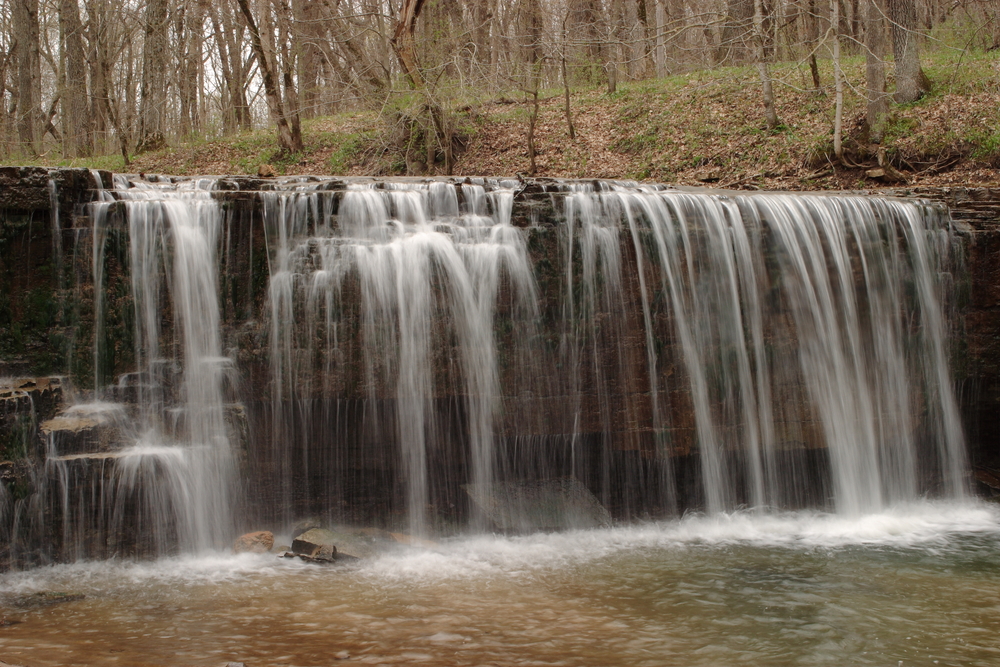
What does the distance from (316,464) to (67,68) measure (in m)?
16.1

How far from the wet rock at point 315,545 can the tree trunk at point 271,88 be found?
38.8ft

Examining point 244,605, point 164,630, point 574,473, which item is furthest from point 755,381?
point 164,630

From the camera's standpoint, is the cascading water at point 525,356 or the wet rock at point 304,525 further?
the cascading water at point 525,356

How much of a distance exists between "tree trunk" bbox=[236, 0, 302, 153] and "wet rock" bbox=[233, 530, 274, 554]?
1162cm

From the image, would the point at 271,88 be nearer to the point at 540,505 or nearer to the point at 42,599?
the point at 540,505

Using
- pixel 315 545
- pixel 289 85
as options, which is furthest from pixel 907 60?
pixel 315 545

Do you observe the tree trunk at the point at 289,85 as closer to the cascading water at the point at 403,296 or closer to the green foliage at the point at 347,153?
the green foliage at the point at 347,153

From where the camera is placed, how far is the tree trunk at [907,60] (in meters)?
15.2

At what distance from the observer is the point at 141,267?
23.5ft

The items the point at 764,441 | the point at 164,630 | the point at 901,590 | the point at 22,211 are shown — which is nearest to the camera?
the point at 164,630

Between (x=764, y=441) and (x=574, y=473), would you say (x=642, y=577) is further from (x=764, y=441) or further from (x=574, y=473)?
(x=764, y=441)

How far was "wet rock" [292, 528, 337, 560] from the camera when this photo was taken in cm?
657

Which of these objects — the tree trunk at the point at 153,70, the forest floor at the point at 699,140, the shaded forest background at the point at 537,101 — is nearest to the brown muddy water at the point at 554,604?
the forest floor at the point at 699,140

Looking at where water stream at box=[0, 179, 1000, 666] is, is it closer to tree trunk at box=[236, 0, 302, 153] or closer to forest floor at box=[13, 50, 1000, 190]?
forest floor at box=[13, 50, 1000, 190]
